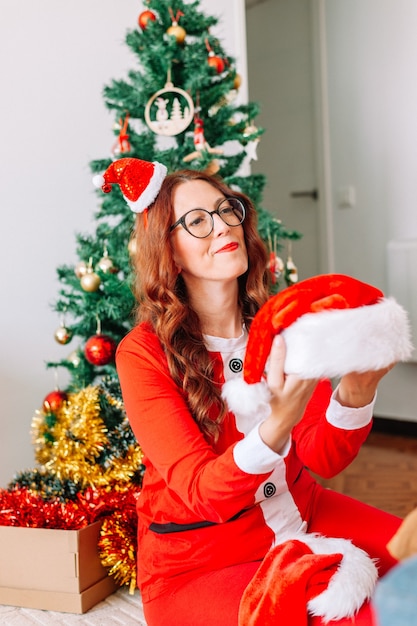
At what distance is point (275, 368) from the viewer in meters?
1.13

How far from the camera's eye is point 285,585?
1199mm

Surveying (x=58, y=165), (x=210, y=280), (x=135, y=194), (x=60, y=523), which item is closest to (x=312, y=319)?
(x=210, y=280)

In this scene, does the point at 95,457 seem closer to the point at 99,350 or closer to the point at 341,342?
the point at 99,350

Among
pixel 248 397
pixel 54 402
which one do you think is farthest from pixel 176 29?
pixel 248 397

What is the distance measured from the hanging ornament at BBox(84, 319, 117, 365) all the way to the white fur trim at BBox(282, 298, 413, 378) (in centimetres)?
125

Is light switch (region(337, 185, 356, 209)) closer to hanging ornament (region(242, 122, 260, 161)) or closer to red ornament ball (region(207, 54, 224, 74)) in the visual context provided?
hanging ornament (region(242, 122, 260, 161))

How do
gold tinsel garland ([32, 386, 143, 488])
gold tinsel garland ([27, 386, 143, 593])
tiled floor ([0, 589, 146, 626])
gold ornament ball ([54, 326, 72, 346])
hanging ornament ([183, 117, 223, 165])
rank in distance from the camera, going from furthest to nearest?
gold ornament ball ([54, 326, 72, 346])
hanging ornament ([183, 117, 223, 165])
gold tinsel garland ([32, 386, 143, 488])
gold tinsel garland ([27, 386, 143, 593])
tiled floor ([0, 589, 146, 626])

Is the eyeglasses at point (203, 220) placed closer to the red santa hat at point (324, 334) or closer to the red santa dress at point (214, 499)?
the red santa dress at point (214, 499)

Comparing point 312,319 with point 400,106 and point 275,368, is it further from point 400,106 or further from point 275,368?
point 400,106

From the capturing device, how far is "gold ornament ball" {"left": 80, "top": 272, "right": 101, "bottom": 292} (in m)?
2.29

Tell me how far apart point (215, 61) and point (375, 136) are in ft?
5.99

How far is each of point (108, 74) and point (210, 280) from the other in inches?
67.0

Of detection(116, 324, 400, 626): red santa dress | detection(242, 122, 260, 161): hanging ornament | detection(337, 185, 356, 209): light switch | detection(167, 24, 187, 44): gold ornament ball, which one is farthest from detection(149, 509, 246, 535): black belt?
detection(337, 185, 356, 209): light switch

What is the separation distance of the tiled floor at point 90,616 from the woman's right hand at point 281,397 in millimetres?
945
